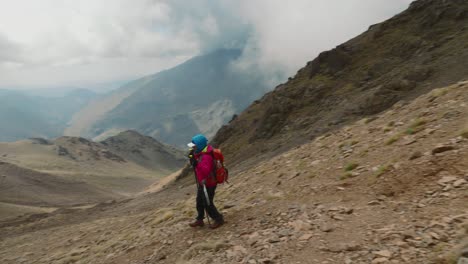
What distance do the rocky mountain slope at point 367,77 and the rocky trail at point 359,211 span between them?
12.3 m

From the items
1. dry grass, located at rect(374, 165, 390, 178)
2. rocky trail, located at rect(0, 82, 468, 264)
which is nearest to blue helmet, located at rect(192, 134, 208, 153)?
rocky trail, located at rect(0, 82, 468, 264)

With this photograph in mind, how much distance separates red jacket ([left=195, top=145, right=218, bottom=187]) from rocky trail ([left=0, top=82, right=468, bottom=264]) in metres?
1.57

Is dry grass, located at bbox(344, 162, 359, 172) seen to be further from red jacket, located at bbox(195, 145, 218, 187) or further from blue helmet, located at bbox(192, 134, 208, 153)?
blue helmet, located at bbox(192, 134, 208, 153)

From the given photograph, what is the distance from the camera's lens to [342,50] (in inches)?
1960

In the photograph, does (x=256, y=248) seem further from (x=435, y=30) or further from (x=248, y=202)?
(x=435, y=30)

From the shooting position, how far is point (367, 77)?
4009 cm

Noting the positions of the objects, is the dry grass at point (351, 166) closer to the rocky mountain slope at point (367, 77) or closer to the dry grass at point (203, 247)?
the dry grass at point (203, 247)

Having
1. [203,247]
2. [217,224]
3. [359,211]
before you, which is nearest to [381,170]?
[359,211]

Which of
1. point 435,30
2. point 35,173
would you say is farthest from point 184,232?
point 35,173

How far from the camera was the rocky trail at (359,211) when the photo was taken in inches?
300

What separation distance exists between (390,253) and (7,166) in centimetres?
13914

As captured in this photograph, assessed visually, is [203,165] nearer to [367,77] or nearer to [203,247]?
[203,247]

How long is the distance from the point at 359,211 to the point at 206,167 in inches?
177

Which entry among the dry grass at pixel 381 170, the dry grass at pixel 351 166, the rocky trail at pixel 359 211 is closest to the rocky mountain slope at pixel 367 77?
the rocky trail at pixel 359 211
